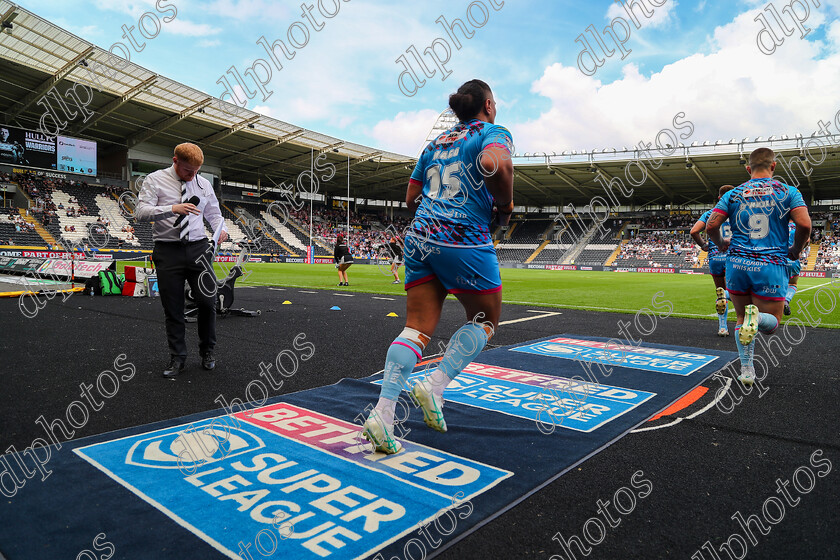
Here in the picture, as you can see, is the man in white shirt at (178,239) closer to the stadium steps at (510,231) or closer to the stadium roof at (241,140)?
the stadium roof at (241,140)

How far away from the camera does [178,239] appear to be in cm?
381

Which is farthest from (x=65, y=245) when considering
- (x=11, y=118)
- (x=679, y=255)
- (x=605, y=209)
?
(x=605, y=209)

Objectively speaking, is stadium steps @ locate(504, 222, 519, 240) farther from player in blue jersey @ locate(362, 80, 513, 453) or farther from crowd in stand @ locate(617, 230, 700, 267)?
player in blue jersey @ locate(362, 80, 513, 453)

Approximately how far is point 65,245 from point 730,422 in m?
33.9

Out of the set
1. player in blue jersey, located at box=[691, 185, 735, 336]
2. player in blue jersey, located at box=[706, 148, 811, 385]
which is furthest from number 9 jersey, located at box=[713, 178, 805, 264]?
player in blue jersey, located at box=[691, 185, 735, 336]

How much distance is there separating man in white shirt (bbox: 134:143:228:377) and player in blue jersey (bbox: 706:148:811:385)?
413 centimetres

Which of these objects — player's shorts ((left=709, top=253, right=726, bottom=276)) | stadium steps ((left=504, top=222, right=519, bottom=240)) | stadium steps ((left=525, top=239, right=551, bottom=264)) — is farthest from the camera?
stadium steps ((left=504, top=222, right=519, bottom=240))

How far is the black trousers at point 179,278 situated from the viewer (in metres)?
3.83

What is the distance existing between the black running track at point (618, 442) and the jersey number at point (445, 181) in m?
1.30

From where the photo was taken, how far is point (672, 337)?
6082mm

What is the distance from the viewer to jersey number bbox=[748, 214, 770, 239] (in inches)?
147

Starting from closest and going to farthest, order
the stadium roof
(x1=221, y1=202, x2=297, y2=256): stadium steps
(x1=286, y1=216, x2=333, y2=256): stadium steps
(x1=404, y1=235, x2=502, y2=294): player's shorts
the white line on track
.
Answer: (x1=404, y1=235, x2=502, y2=294): player's shorts → the white line on track → the stadium roof → (x1=221, y1=202, x2=297, y2=256): stadium steps → (x1=286, y1=216, x2=333, y2=256): stadium steps

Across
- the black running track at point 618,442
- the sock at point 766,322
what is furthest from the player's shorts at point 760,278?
the black running track at point 618,442

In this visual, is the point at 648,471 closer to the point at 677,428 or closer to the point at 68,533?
the point at 677,428
